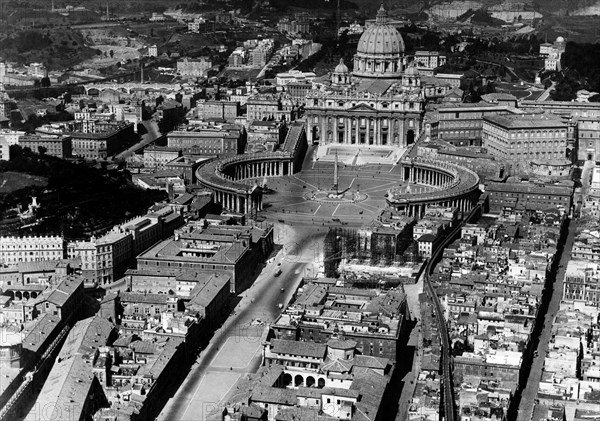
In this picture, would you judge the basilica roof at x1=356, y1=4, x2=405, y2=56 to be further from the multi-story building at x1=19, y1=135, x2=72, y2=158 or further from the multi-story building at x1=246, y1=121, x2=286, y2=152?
the multi-story building at x1=19, y1=135, x2=72, y2=158

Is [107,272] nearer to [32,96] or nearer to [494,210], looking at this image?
[494,210]

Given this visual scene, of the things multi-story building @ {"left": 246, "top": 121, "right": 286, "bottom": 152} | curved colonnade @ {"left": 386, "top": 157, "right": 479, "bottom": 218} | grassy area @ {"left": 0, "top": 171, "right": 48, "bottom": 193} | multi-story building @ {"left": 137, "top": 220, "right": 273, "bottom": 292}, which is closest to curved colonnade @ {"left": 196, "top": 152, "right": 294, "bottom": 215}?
multi-story building @ {"left": 246, "top": 121, "right": 286, "bottom": 152}

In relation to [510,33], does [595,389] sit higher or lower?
lower

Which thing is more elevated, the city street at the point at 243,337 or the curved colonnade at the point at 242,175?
the curved colonnade at the point at 242,175

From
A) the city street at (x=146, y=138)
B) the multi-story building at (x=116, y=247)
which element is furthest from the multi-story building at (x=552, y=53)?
the multi-story building at (x=116, y=247)

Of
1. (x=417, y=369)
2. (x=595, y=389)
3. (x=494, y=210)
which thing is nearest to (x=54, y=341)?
(x=417, y=369)

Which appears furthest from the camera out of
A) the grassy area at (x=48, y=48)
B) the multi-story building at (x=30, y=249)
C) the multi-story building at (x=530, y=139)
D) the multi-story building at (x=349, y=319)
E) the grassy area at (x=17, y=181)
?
the grassy area at (x=48, y=48)

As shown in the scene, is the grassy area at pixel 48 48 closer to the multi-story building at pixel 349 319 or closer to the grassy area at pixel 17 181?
the grassy area at pixel 17 181
